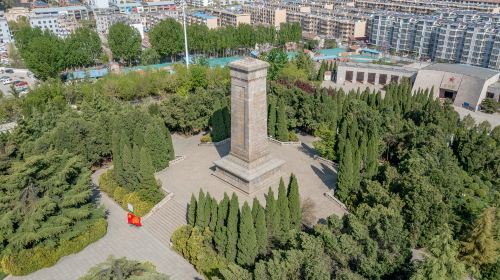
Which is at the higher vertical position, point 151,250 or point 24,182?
point 24,182

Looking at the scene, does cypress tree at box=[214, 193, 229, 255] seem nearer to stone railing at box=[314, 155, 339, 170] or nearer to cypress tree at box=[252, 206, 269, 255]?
cypress tree at box=[252, 206, 269, 255]

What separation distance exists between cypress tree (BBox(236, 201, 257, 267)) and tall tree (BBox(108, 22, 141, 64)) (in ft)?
166

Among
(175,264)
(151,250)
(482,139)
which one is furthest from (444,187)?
(151,250)

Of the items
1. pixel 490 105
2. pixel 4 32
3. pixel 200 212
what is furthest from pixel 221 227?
pixel 4 32

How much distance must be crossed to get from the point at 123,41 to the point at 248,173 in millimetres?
46315

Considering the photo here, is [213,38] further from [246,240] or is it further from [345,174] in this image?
[246,240]

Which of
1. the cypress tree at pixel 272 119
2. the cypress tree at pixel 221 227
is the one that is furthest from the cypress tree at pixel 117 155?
the cypress tree at pixel 272 119

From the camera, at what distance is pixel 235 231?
17.9 m

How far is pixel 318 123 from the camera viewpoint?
30109 millimetres

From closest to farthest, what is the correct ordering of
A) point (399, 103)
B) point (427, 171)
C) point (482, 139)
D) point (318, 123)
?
point (427, 171) < point (482, 139) < point (318, 123) < point (399, 103)

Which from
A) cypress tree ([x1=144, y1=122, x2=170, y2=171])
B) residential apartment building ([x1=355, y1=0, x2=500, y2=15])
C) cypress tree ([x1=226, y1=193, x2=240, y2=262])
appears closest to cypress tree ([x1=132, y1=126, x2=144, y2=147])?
cypress tree ([x1=144, y1=122, x2=170, y2=171])

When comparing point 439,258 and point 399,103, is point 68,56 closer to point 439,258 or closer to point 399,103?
point 399,103

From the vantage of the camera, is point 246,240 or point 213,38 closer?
point 246,240

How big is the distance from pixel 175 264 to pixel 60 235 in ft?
19.3
